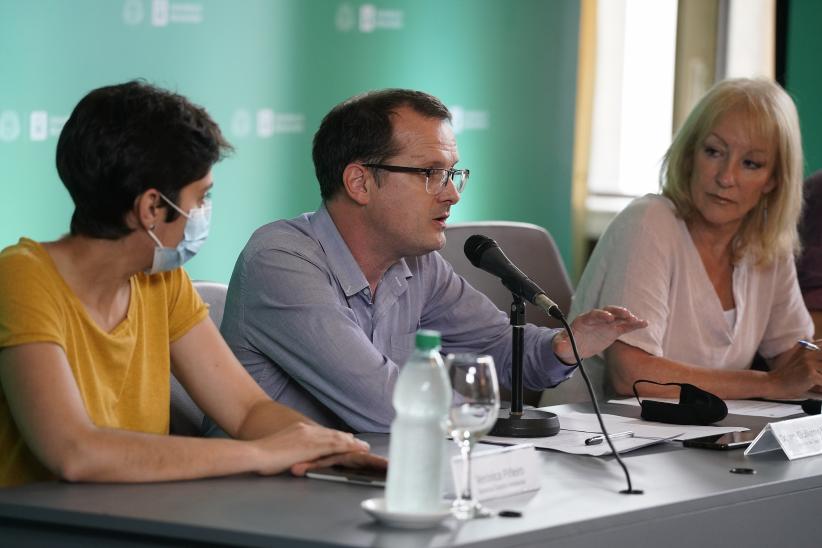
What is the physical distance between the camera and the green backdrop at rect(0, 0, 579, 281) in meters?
3.47

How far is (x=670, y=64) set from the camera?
542 cm

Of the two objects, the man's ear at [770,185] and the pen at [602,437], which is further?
the man's ear at [770,185]

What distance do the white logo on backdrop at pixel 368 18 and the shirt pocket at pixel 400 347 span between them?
232cm

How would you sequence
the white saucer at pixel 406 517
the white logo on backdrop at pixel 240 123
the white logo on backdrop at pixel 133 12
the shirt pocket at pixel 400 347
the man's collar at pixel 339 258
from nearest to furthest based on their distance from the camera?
the white saucer at pixel 406 517 < the man's collar at pixel 339 258 < the shirt pocket at pixel 400 347 < the white logo on backdrop at pixel 133 12 < the white logo on backdrop at pixel 240 123

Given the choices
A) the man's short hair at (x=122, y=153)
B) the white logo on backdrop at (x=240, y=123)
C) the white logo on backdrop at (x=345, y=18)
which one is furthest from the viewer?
the white logo on backdrop at (x=345, y=18)

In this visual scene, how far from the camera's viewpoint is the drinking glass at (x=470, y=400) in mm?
1418

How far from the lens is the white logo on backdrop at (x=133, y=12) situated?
3672mm

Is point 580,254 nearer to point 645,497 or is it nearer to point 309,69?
point 309,69

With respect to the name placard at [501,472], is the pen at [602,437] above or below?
below

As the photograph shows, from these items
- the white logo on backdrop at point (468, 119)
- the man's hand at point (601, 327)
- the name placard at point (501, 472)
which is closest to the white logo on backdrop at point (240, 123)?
the white logo on backdrop at point (468, 119)

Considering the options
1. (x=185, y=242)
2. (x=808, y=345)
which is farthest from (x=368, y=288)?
(x=808, y=345)

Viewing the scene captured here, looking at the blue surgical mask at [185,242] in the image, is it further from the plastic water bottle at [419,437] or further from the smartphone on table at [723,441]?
the smartphone on table at [723,441]

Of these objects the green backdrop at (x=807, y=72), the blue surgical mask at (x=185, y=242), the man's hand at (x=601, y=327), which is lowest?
the man's hand at (x=601, y=327)

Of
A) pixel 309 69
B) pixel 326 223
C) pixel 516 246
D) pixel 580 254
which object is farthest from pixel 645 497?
pixel 580 254
